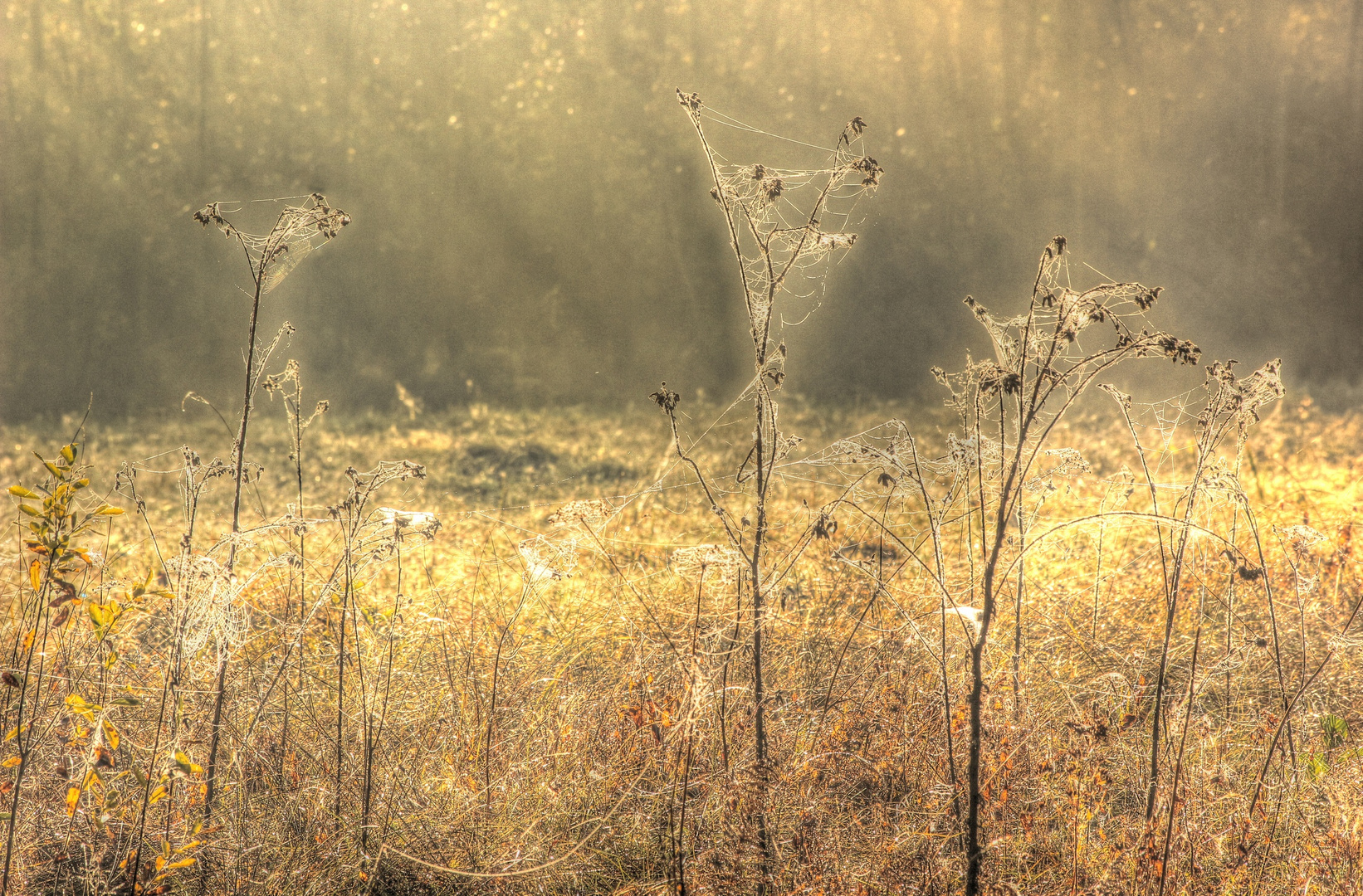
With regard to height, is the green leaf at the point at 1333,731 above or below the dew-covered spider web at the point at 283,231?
below

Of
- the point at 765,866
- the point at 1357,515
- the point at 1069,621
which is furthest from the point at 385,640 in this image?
the point at 1357,515

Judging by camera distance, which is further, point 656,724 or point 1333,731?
point 1333,731

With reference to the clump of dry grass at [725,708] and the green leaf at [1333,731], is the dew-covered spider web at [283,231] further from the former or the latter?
the green leaf at [1333,731]

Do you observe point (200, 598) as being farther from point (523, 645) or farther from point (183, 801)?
point (523, 645)

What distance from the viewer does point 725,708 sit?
5.81ft

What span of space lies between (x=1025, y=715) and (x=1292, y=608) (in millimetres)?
1286

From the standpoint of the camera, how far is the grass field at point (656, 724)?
1.50m

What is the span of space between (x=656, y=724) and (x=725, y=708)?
153 millimetres

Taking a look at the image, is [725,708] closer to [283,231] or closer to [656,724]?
[656,724]

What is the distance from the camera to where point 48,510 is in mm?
1338

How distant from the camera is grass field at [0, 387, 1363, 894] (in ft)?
4.92

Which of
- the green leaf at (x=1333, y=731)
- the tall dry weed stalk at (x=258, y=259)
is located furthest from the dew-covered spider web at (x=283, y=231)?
the green leaf at (x=1333, y=731)

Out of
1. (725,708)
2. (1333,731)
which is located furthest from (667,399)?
(1333,731)

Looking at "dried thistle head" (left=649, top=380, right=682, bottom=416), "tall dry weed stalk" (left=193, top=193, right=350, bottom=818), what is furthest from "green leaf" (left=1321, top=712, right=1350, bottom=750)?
"tall dry weed stalk" (left=193, top=193, right=350, bottom=818)
